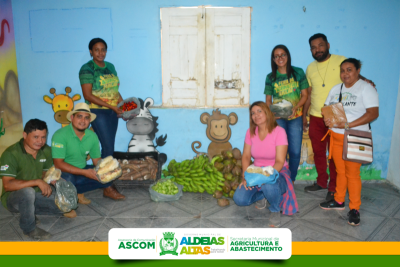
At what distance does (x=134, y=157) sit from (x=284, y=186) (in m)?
2.64

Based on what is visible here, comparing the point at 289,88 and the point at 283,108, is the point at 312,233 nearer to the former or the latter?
the point at 283,108

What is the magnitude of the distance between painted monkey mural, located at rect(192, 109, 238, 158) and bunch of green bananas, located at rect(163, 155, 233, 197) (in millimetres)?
313

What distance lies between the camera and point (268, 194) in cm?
365

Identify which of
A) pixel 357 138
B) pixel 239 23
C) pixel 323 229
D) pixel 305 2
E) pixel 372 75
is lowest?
pixel 323 229

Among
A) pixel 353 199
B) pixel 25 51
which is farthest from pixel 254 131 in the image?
pixel 25 51

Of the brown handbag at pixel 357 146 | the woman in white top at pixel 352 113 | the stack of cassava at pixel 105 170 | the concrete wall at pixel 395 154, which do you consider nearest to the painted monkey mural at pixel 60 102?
the stack of cassava at pixel 105 170

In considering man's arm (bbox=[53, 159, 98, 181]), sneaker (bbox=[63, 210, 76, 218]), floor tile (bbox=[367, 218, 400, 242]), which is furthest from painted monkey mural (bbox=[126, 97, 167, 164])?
floor tile (bbox=[367, 218, 400, 242])

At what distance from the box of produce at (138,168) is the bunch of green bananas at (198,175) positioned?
0.31 meters

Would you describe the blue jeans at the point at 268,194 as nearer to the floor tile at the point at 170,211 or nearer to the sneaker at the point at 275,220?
the sneaker at the point at 275,220

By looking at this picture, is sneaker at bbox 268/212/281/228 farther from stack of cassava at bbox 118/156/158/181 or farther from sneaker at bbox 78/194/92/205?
sneaker at bbox 78/194/92/205

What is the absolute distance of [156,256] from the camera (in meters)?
2.71

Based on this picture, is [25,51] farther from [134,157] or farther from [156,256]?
[156,256]

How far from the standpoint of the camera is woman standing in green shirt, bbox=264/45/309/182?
14.1 ft

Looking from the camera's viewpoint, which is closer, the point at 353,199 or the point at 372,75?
the point at 353,199
